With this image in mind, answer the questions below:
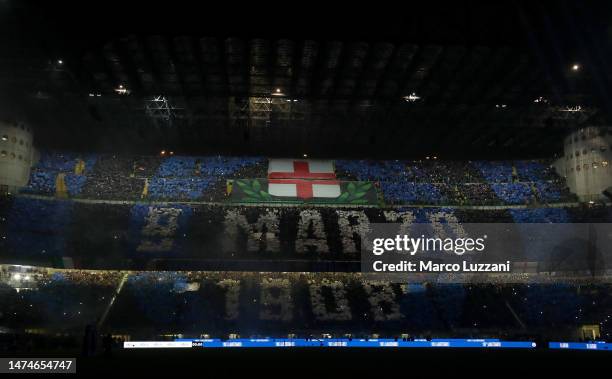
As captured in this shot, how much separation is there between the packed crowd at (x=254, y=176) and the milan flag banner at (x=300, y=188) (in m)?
0.85

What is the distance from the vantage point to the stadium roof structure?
1761 centimetres

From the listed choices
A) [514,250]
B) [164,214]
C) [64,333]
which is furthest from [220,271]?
[514,250]

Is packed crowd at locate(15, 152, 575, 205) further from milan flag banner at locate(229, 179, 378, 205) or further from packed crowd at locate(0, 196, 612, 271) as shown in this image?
packed crowd at locate(0, 196, 612, 271)

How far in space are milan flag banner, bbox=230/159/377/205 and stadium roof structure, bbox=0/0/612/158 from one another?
5.69 ft

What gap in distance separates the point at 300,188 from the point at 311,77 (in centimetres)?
1480

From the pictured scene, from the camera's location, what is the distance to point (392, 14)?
17.4 meters

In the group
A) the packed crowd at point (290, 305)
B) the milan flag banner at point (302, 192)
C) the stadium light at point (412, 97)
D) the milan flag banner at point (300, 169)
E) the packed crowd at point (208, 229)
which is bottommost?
the packed crowd at point (290, 305)

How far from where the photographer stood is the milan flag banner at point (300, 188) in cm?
4319

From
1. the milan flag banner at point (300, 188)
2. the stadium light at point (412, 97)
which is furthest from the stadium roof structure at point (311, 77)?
the milan flag banner at point (300, 188)

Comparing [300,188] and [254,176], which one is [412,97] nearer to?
[300,188]

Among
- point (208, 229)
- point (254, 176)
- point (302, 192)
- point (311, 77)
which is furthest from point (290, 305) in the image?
point (254, 176)

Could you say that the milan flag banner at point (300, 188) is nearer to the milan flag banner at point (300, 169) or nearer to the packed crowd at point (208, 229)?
the milan flag banner at point (300, 169)

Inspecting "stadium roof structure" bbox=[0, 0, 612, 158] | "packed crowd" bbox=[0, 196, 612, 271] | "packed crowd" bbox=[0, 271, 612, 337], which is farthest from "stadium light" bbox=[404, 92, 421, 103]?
"packed crowd" bbox=[0, 271, 612, 337]

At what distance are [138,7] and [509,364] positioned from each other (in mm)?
14533
